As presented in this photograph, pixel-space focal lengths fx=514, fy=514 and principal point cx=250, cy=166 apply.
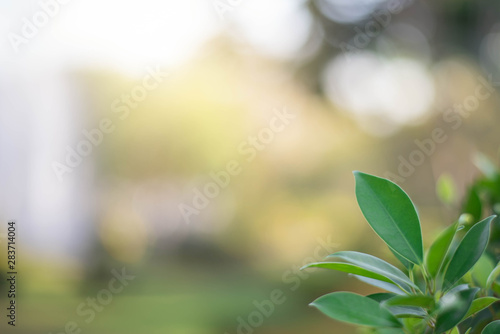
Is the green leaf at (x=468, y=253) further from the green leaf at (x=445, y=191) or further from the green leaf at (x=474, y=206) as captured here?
the green leaf at (x=445, y=191)

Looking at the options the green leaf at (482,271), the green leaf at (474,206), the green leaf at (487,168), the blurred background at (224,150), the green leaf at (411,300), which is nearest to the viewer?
the green leaf at (411,300)

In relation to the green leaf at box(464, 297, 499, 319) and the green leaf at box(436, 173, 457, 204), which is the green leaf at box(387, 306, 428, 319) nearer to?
the green leaf at box(464, 297, 499, 319)

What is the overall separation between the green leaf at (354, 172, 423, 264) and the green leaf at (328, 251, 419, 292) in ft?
0.05

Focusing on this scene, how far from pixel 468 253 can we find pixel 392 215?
0.06 metres

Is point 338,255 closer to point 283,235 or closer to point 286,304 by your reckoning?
point 286,304

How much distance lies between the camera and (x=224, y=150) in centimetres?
737

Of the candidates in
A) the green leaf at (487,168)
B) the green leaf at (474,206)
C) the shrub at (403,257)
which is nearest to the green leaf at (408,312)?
the shrub at (403,257)

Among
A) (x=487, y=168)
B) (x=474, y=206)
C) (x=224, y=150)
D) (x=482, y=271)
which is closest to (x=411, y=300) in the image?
(x=482, y=271)

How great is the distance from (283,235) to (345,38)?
9.96 feet

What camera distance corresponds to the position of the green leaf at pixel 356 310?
313mm

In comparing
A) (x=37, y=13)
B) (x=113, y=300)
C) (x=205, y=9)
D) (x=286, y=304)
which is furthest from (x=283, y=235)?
(x=37, y=13)

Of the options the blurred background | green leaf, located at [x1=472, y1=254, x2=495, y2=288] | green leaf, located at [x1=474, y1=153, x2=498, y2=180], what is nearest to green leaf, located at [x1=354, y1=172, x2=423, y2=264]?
green leaf, located at [x1=472, y1=254, x2=495, y2=288]

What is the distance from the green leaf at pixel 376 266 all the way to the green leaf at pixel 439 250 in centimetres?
2

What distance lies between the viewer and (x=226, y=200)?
7.35 metres
